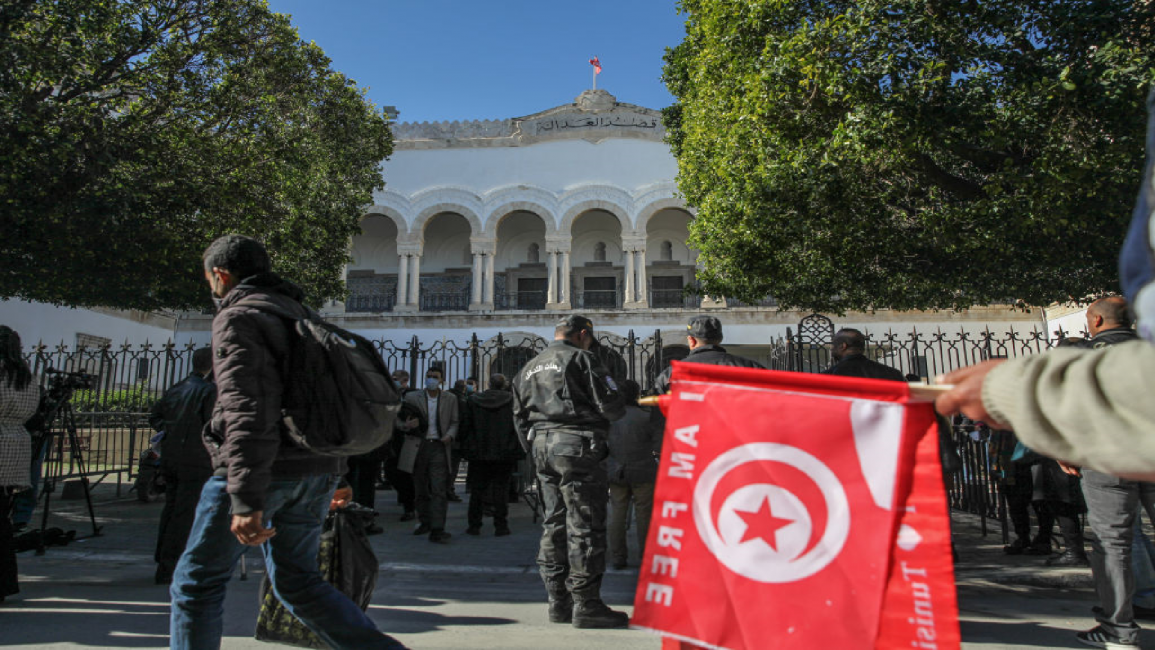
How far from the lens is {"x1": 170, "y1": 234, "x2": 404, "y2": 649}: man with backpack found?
2.48 meters

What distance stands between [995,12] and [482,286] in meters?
19.9

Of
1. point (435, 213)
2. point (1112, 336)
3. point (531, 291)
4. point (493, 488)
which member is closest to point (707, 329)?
point (1112, 336)

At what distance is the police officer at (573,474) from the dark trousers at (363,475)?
354 centimetres

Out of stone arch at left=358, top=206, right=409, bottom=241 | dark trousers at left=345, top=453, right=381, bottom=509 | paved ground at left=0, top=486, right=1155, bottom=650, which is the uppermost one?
stone arch at left=358, top=206, right=409, bottom=241

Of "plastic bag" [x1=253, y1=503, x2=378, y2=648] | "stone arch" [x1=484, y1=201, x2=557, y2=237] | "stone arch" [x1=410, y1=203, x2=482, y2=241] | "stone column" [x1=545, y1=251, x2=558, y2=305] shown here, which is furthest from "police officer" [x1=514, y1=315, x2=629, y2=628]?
"stone arch" [x1=410, y1=203, x2=482, y2=241]

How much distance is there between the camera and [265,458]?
2506 mm

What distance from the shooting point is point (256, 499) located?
245cm

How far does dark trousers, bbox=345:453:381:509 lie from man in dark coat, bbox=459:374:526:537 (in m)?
0.97

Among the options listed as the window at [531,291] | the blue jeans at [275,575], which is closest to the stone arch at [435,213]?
the window at [531,291]

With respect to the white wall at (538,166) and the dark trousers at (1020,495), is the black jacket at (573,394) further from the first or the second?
the white wall at (538,166)

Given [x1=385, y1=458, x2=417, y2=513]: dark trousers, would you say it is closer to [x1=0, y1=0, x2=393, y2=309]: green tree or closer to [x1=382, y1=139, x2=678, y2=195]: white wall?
[x1=0, y1=0, x2=393, y2=309]: green tree

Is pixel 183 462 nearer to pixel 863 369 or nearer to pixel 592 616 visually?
pixel 592 616

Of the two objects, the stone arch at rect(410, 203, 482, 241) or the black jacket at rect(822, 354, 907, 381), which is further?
the stone arch at rect(410, 203, 482, 241)

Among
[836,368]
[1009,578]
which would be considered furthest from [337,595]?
[1009,578]
